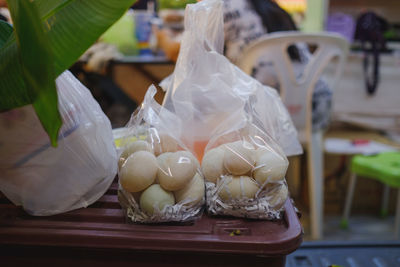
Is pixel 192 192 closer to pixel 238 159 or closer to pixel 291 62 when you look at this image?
pixel 238 159

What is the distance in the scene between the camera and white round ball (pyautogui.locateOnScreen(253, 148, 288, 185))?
506 mm

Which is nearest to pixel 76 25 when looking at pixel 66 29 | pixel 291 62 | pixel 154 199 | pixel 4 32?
pixel 66 29

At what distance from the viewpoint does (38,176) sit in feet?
1.69

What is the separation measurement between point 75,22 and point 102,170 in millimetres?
218

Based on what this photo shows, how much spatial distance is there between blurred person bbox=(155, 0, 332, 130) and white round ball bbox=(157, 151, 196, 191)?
1221mm

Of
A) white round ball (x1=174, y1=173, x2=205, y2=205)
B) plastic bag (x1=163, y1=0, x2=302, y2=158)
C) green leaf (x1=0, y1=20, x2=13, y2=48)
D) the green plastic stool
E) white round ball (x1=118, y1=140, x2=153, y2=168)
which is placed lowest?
the green plastic stool

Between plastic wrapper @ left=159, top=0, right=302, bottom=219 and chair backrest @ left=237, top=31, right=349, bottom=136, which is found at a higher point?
plastic wrapper @ left=159, top=0, right=302, bottom=219

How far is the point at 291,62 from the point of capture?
1702 millimetres

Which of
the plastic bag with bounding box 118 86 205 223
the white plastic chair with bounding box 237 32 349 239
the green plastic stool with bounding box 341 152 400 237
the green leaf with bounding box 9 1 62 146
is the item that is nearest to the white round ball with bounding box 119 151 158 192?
the plastic bag with bounding box 118 86 205 223

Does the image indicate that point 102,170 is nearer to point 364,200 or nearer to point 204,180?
point 204,180

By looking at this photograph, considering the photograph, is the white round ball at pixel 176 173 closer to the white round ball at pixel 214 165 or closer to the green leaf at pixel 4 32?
the white round ball at pixel 214 165

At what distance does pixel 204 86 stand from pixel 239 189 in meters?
0.23

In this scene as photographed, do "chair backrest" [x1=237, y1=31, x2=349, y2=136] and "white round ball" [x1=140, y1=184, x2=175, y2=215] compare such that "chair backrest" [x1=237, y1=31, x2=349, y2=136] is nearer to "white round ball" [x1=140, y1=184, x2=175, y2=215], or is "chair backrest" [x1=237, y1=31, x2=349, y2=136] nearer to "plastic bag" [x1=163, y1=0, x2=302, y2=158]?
"plastic bag" [x1=163, y1=0, x2=302, y2=158]

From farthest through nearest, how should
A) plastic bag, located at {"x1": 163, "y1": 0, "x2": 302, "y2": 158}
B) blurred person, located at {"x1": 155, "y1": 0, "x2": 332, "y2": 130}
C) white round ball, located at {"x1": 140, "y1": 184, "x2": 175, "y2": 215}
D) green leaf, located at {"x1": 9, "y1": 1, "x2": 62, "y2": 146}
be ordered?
blurred person, located at {"x1": 155, "y1": 0, "x2": 332, "y2": 130}
plastic bag, located at {"x1": 163, "y1": 0, "x2": 302, "y2": 158}
white round ball, located at {"x1": 140, "y1": 184, "x2": 175, "y2": 215}
green leaf, located at {"x1": 9, "y1": 1, "x2": 62, "y2": 146}
